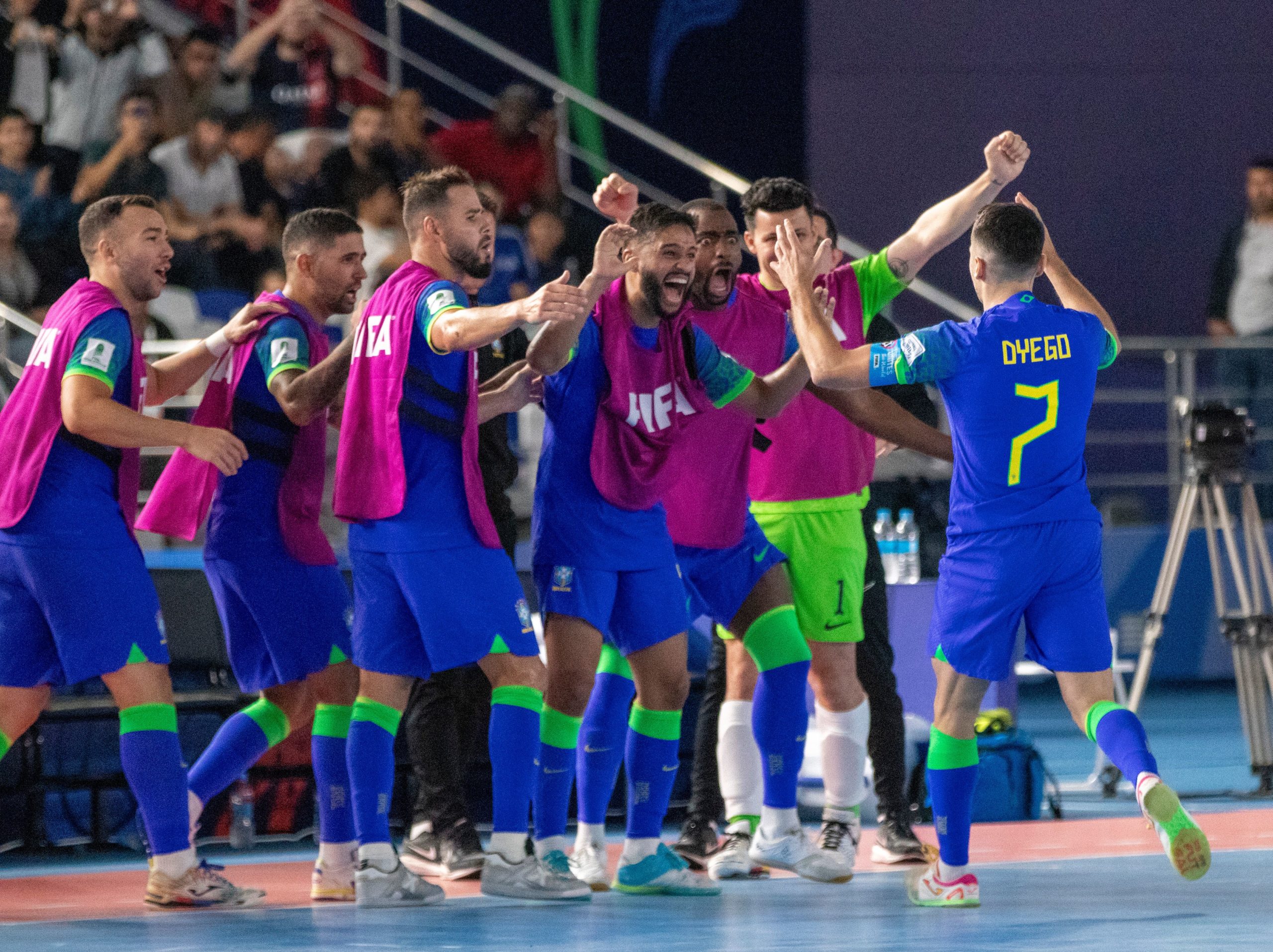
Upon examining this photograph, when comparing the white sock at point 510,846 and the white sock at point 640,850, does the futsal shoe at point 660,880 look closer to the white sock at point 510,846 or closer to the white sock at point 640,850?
the white sock at point 640,850

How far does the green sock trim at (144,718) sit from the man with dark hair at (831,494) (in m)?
2.05

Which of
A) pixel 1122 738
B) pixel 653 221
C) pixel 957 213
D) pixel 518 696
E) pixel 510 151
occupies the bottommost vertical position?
pixel 1122 738

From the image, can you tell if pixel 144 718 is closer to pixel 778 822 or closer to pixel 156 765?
pixel 156 765

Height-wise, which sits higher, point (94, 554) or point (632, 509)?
point (632, 509)

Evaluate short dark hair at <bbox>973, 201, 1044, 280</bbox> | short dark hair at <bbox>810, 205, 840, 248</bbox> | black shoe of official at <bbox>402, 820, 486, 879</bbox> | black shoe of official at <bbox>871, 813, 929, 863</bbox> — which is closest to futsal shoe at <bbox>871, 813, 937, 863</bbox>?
black shoe of official at <bbox>871, 813, 929, 863</bbox>

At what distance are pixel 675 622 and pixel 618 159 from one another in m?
9.64

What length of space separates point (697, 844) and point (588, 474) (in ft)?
4.84

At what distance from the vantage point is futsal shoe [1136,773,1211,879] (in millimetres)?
4500

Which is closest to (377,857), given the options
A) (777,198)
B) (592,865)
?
(592,865)

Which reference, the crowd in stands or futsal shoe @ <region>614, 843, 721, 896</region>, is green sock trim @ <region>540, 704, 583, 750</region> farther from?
the crowd in stands

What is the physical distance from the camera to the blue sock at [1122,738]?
473 centimetres

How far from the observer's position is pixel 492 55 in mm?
14406

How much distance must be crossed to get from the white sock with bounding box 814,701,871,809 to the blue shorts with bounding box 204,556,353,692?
5.48 ft

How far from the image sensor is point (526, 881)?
209 inches
